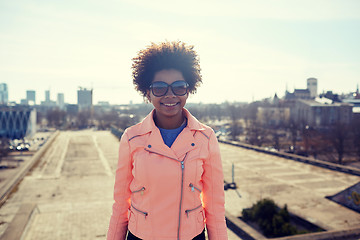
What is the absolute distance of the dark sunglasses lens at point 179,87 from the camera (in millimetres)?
2547

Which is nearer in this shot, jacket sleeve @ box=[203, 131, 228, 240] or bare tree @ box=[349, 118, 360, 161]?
jacket sleeve @ box=[203, 131, 228, 240]

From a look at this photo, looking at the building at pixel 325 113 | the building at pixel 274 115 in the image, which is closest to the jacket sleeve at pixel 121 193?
the building at pixel 325 113

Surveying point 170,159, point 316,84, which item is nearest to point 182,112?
point 170,159

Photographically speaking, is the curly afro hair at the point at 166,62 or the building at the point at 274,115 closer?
the curly afro hair at the point at 166,62

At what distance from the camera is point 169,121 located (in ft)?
8.67

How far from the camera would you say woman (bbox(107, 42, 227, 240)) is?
2373 mm

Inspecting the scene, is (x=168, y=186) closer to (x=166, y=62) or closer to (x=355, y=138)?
(x=166, y=62)

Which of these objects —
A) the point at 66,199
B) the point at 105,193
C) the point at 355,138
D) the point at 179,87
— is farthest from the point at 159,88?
the point at 355,138

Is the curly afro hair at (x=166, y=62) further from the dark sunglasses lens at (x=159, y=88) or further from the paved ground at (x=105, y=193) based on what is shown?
the paved ground at (x=105, y=193)

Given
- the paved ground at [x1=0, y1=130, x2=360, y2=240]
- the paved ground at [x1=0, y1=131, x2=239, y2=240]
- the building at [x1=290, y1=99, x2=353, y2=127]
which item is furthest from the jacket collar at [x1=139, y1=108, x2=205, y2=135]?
the building at [x1=290, y1=99, x2=353, y2=127]

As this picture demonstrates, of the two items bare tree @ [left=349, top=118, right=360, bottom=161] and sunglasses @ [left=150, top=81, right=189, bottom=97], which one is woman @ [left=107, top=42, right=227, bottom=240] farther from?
bare tree @ [left=349, top=118, right=360, bottom=161]

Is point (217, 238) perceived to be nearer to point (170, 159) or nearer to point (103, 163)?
point (170, 159)

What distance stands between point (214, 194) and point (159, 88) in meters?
1.00

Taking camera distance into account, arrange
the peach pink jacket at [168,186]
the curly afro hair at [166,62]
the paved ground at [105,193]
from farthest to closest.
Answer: the paved ground at [105,193] < the curly afro hair at [166,62] < the peach pink jacket at [168,186]
